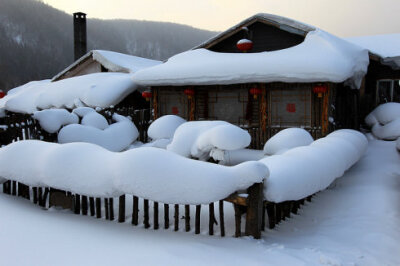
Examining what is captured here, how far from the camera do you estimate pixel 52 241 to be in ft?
13.1

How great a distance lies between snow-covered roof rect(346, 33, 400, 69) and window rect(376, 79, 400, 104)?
1.45m

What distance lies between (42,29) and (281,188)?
231 feet

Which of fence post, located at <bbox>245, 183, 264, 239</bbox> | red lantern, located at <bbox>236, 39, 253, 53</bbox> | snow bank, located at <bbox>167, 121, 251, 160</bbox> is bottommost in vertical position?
fence post, located at <bbox>245, 183, 264, 239</bbox>

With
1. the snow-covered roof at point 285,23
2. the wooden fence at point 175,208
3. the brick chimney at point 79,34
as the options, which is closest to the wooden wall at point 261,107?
the snow-covered roof at point 285,23

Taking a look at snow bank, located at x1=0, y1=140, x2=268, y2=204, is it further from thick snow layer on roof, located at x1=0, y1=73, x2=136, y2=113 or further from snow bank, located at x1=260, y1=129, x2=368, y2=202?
thick snow layer on roof, located at x1=0, y1=73, x2=136, y2=113

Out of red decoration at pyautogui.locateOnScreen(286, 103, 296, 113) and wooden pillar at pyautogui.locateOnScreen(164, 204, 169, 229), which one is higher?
red decoration at pyautogui.locateOnScreen(286, 103, 296, 113)

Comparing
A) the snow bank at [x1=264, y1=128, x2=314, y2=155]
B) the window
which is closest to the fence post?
the snow bank at [x1=264, y1=128, x2=314, y2=155]

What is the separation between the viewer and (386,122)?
12750 millimetres

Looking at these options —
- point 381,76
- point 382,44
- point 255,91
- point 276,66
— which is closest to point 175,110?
point 255,91

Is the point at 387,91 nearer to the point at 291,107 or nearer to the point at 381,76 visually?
the point at 381,76

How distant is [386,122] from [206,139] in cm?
952

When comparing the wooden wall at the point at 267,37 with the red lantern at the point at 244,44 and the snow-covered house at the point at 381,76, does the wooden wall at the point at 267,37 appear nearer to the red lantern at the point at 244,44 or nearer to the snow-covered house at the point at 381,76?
the red lantern at the point at 244,44

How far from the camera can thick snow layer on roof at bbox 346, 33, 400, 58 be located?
46.9 ft

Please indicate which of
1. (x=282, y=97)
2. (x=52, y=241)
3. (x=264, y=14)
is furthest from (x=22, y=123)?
(x=264, y=14)
